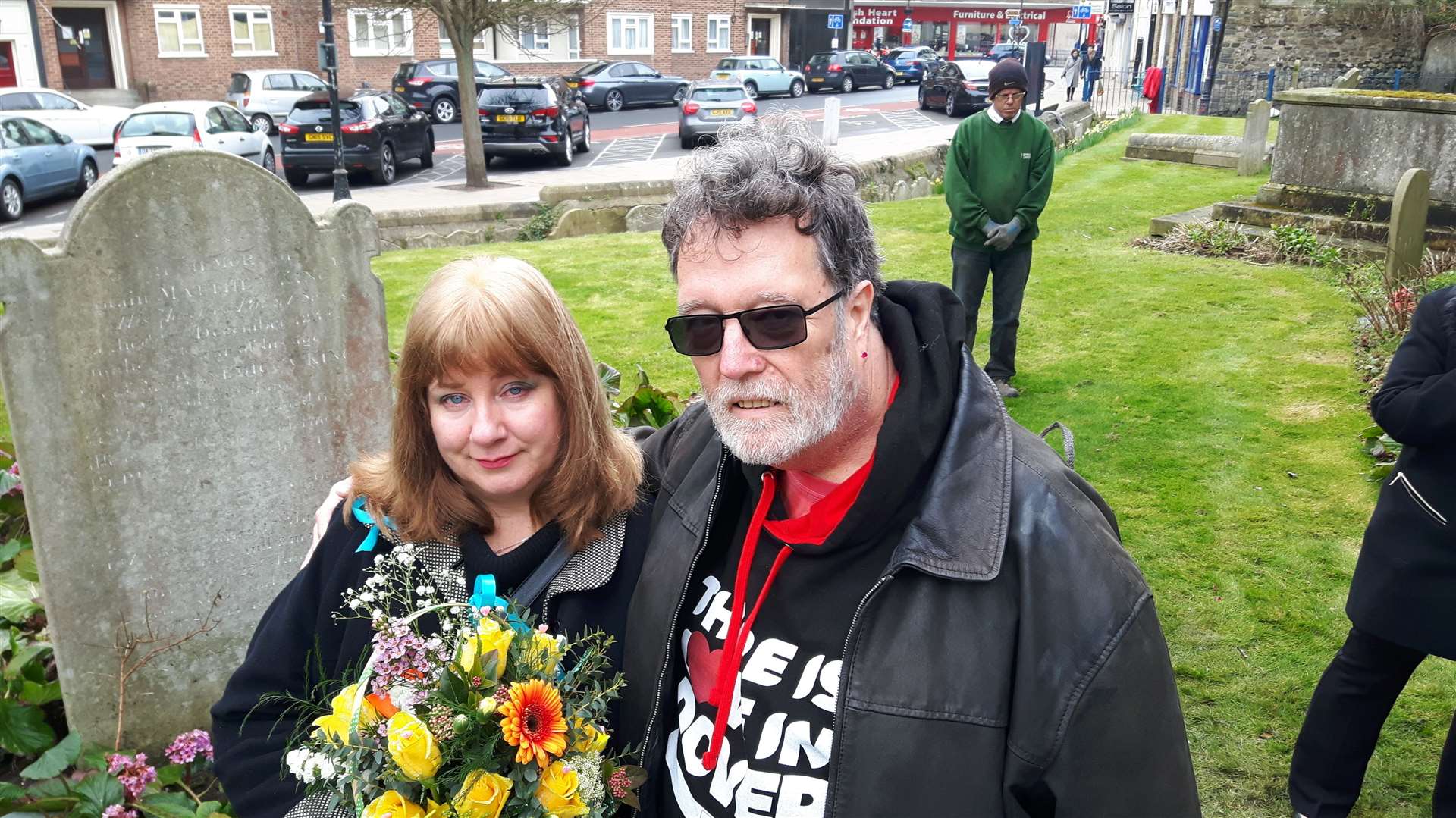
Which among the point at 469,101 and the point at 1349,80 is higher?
the point at 1349,80

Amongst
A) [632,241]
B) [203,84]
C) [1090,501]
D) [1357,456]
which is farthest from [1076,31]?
[1090,501]

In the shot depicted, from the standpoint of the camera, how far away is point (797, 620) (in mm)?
1918

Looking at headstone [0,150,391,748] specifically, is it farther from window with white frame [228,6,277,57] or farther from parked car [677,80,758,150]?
window with white frame [228,6,277,57]

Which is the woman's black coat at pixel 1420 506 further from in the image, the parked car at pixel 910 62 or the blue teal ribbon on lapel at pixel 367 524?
the parked car at pixel 910 62

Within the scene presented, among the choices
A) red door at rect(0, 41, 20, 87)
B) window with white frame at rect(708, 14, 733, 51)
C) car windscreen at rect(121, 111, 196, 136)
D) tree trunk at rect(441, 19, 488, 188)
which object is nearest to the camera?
tree trunk at rect(441, 19, 488, 188)

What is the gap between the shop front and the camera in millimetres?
66188

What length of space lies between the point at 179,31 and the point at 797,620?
3936 centimetres

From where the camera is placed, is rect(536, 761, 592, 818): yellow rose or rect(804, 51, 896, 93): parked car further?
rect(804, 51, 896, 93): parked car

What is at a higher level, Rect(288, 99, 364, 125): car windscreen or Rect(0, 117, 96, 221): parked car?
Rect(288, 99, 364, 125): car windscreen

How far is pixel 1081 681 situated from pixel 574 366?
1.12m

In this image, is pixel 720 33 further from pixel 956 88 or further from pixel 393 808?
pixel 393 808

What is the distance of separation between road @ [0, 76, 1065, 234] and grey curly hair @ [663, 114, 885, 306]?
1504 centimetres

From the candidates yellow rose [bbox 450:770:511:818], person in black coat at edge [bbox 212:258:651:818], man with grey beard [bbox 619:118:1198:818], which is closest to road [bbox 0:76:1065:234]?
person in black coat at edge [bbox 212:258:651:818]

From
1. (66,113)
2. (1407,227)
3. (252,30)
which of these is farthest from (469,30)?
(252,30)
